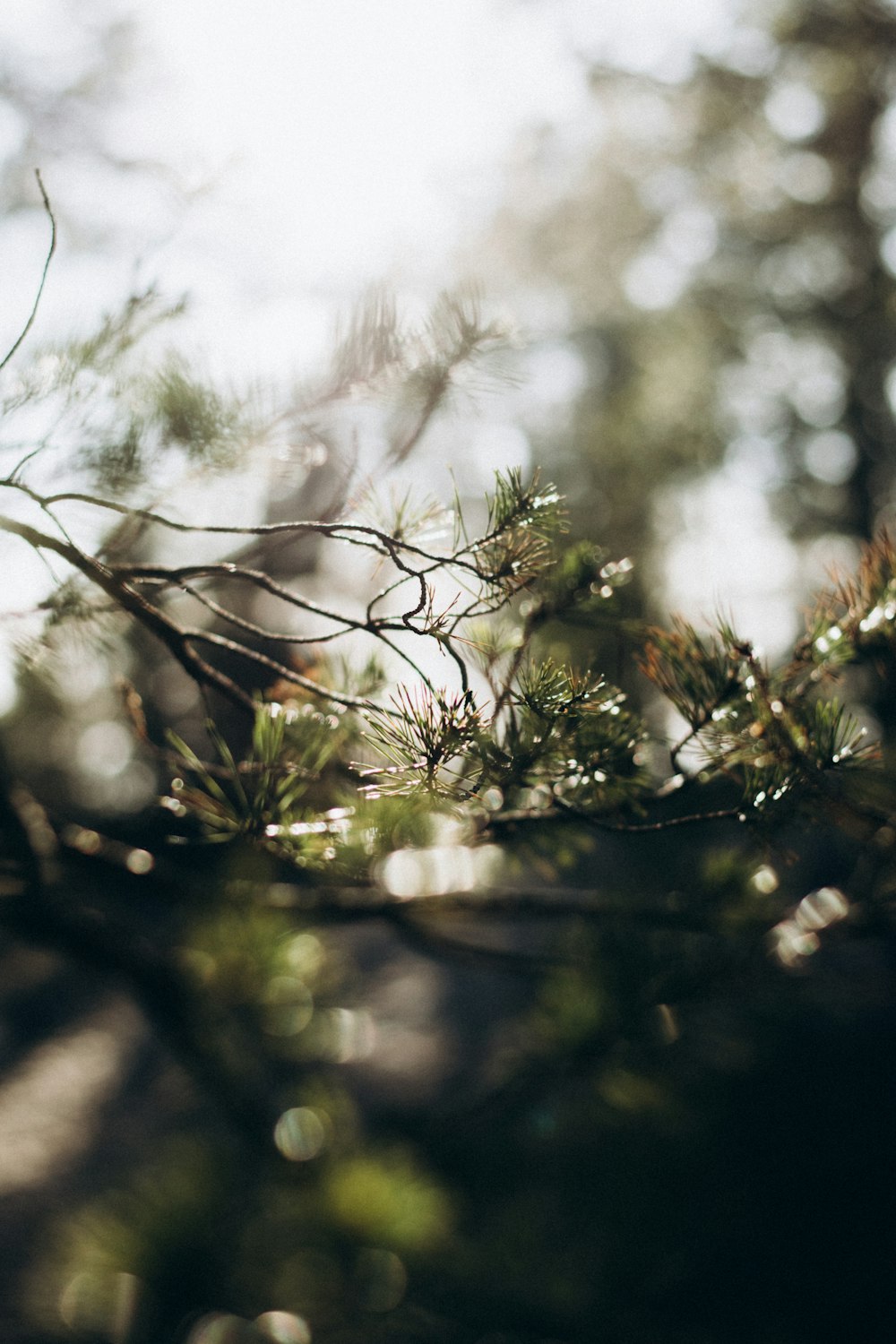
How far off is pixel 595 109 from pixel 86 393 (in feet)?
9.99

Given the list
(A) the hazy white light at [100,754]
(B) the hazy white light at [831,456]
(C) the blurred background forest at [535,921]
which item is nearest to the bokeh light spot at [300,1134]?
(C) the blurred background forest at [535,921]

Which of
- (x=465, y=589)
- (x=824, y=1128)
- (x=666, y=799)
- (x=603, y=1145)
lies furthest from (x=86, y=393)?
(x=824, y=1128)

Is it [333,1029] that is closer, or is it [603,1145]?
[333,1029]

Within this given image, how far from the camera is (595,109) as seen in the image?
2.82 metres

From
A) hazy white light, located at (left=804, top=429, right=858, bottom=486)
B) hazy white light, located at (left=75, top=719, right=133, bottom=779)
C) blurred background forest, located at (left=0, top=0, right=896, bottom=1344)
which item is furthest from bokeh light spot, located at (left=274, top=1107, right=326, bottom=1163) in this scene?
hazy white light, located at (left=75, top=719, right=133, bottom=779)

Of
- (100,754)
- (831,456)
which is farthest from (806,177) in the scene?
(100,754)

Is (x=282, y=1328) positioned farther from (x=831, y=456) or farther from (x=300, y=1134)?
(x=831, y=456)

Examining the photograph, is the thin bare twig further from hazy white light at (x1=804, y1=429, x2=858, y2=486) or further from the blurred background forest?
hazy white light at (x1=804, y1=429, x2=858, y2=486)

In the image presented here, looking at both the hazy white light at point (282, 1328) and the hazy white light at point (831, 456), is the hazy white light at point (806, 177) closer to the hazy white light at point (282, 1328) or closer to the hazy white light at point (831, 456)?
the hazy white light at point (831, 456)

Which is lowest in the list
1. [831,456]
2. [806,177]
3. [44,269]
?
[44,269]

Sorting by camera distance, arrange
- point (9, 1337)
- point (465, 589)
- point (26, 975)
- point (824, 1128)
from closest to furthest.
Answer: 1. point (465, 589)
2. point (9, 1337)
3. point (824, 1128)
4. point (26, 975)

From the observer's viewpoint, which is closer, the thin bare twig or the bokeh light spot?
the thin bare twig

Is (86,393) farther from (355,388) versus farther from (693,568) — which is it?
(693,568)

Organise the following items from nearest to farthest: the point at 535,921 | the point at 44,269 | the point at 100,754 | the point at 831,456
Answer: the point at 44,269
the point at 535,921
the point at 831,456
the point at 100,754
